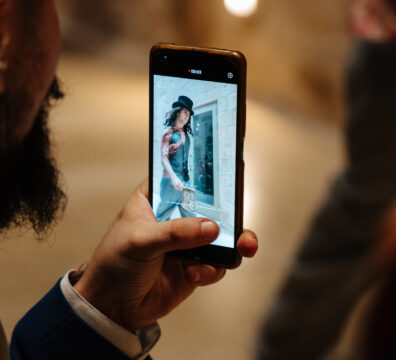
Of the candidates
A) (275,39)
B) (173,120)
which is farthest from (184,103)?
(275,39)

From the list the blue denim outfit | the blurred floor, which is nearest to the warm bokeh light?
the blurred floor

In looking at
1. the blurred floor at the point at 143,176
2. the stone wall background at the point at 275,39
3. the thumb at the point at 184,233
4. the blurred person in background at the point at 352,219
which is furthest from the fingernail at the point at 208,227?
the stone wall background at the point at 275,39

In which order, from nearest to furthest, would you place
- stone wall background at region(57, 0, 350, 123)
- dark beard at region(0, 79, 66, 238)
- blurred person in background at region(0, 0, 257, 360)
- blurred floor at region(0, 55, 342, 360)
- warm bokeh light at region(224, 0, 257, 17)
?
blurred person in background at region(0, 0, 257, 360)
dark beard at region(0, 79, 66, 238)
blurred floor at region(0, 55, 342, 360)
stone wall background at region(57, 0, 350, 123)
warm bokeh light at region(224, 0, 257, 17)

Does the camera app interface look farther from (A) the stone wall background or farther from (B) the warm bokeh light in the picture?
(B) the warm bokeh light

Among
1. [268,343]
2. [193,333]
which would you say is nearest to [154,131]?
[193,333]

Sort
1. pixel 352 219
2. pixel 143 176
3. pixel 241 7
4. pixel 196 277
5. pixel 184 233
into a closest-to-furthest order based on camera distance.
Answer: pixel 184 233
pixel 196 277
pixel 352 219
pixel 143 176
pixel 241 7

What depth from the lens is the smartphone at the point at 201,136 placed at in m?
0.60

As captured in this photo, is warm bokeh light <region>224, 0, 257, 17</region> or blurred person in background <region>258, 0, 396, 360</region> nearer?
blurred person in background <region>258, 0, 396, 360</region>

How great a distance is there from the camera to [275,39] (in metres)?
2.23

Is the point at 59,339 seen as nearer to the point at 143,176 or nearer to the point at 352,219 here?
the point at 352,219

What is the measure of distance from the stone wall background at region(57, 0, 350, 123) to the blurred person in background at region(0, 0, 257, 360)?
153cm

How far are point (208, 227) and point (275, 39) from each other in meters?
1.75

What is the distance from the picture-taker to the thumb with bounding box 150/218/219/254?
1.99 ft

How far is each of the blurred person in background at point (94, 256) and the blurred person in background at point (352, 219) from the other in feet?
1.81
